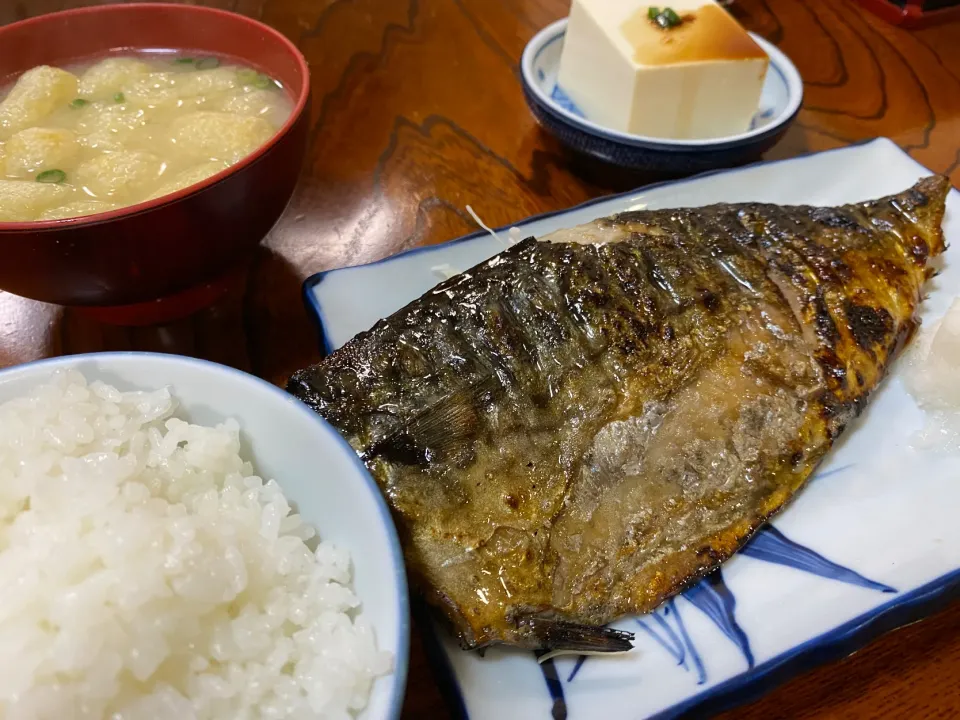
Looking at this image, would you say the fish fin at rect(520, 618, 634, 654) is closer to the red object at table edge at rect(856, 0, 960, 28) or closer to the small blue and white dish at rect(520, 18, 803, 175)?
the small blue and white dish at rect(520, 18, 803, 175)

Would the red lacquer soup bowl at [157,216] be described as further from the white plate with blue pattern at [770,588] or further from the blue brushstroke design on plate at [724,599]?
the blue brushstroke design on plate at [724,599]

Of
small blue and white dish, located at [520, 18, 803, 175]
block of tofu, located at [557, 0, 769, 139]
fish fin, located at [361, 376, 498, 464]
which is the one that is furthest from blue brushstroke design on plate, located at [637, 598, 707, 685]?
block of tofu, located at [557, 0, 769, 139]

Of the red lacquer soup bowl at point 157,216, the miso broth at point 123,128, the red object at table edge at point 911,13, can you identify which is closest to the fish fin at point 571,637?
the red lacquer soup bowl at point 157,216

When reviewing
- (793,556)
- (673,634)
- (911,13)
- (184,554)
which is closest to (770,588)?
(793,556)

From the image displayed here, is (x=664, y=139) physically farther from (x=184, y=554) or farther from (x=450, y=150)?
(x=184, y=554)

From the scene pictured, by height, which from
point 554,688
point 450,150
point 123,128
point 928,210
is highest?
point 928,210
